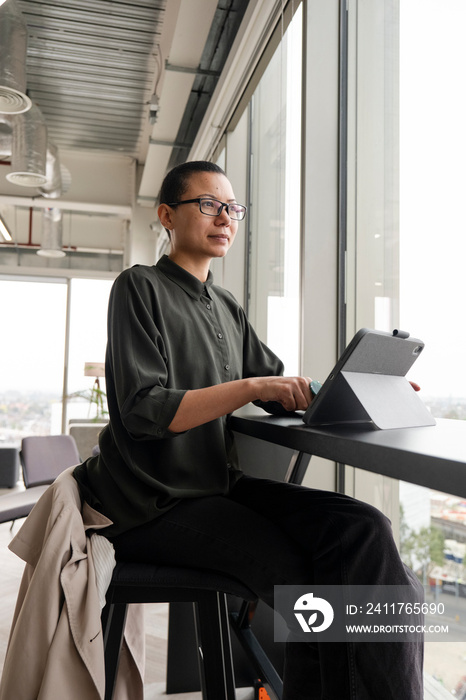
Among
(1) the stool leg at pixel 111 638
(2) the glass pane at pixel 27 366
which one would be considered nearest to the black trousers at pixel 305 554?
(1) the stool leg at pixel 111 638

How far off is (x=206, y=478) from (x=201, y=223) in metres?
0.63

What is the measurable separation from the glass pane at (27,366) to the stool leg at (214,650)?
7.31 m

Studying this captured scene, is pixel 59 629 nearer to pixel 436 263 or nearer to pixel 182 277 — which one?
Result: pixel 182 277

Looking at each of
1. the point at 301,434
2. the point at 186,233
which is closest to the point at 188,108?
the point at 186,233

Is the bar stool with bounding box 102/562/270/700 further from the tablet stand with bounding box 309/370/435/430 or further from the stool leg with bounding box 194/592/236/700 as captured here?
the tablet stand with bounding box 309/370/435/430

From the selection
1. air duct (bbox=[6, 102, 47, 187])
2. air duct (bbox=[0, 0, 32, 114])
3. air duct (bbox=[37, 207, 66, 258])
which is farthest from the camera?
air duct (bbox=[37, 207, 66, 258])

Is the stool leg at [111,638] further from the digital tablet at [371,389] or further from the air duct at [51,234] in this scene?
the air duct at [51,234]

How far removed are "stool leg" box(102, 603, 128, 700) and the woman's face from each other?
0.86 m

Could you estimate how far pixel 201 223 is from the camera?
56.9 inches

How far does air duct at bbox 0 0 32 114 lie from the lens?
3434mm

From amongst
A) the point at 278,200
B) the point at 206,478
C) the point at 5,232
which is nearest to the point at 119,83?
the point at 5,232

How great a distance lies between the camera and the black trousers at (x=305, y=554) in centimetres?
85

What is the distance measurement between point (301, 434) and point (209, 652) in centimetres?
48

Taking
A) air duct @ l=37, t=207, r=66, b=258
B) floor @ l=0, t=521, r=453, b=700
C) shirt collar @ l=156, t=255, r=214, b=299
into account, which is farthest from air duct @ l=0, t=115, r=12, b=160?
shirt collar @ l=156, t=255, r=214, b=299
